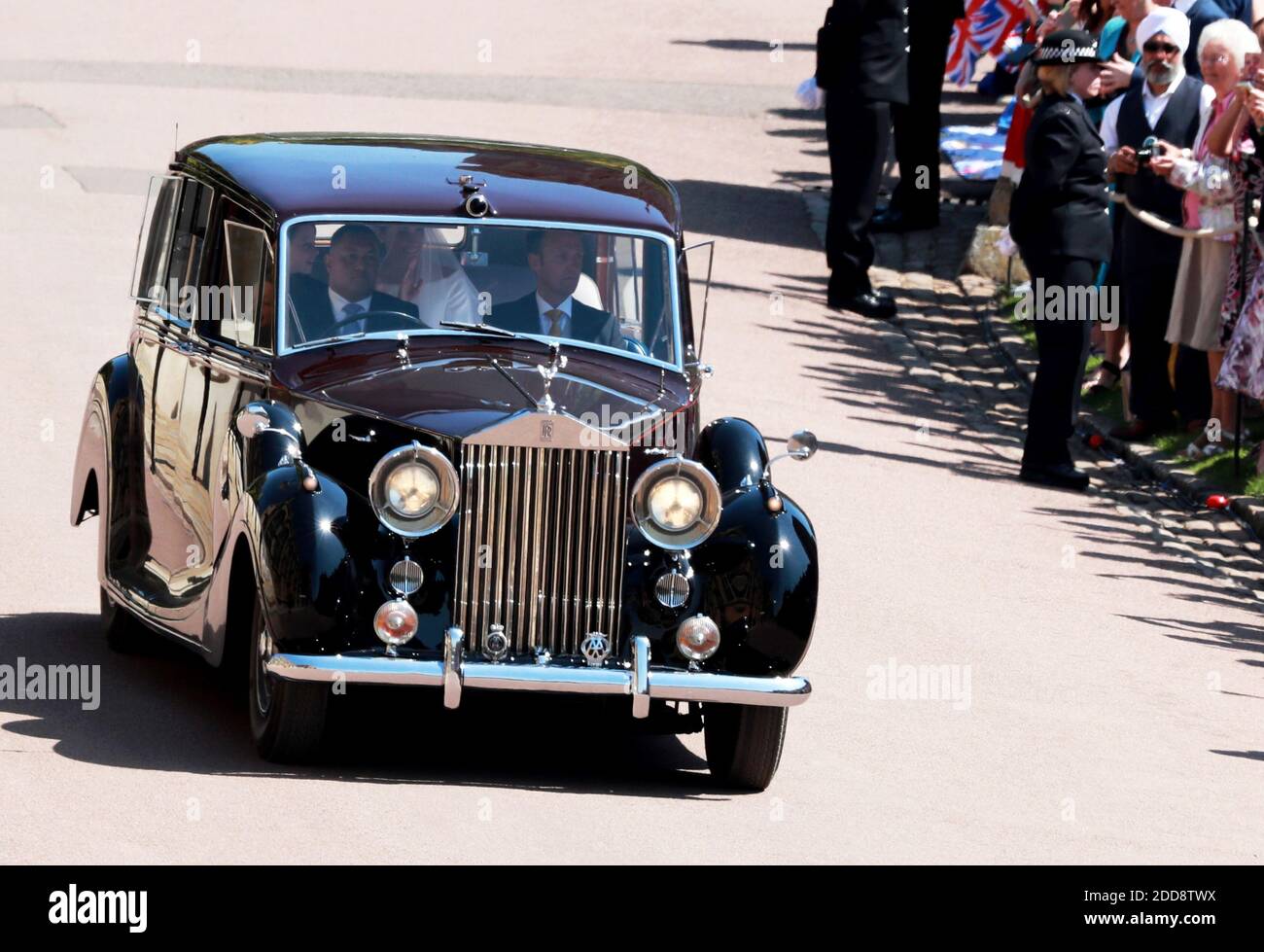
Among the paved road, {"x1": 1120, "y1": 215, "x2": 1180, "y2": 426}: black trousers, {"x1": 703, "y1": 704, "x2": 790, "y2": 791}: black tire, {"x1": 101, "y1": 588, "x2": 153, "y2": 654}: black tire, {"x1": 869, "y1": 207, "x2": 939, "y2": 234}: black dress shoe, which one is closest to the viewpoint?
the paved road

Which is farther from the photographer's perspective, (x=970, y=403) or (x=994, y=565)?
(x=970, y=403)

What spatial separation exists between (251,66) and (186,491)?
18.9 m

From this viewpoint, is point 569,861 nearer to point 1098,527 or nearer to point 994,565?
point 994,565

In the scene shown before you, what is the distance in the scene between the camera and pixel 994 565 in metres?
12.5

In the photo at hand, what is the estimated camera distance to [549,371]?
8.36m

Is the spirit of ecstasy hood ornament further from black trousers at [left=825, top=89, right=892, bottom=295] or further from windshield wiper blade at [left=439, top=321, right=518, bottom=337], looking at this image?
black trousers at [left=825, top=89, right=892, bottom=295]

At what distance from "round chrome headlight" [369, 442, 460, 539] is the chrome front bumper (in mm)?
388

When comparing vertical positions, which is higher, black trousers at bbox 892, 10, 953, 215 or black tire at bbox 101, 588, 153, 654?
black trousers at bbox 892, 10, 953, 215

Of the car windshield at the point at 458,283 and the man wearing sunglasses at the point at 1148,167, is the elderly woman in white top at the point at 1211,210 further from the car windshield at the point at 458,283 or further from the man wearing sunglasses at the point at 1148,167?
the car windshield at the point at 458,283

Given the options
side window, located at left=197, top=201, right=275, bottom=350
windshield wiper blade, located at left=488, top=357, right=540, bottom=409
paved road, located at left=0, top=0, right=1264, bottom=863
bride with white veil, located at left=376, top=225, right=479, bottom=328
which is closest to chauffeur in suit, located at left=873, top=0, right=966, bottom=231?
paved road, located at left=0, top=0, right=1264, bottom=863

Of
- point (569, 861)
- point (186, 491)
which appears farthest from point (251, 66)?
point (569, 861)

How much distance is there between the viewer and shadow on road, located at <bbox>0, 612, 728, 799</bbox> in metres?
7.98

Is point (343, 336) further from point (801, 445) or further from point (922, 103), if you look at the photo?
point (922, 103)

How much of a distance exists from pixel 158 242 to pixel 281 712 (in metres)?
3.00
